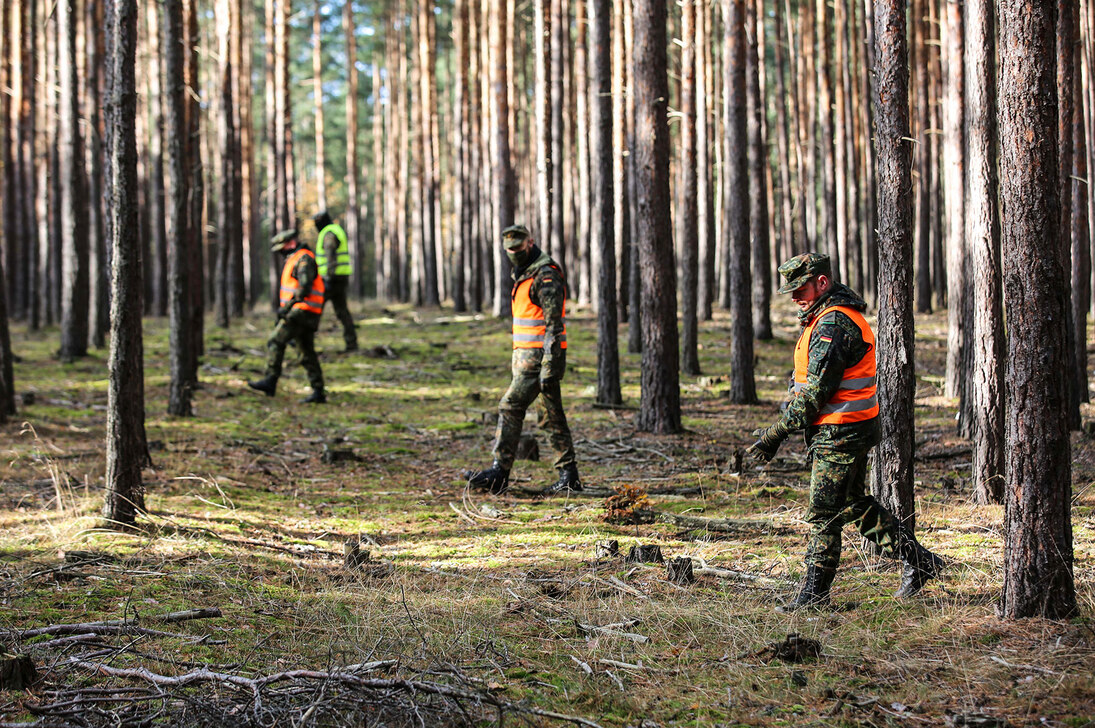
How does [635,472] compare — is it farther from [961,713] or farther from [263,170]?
[263,170]

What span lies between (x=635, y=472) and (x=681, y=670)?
505 centimetres

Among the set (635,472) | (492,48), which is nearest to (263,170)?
(492,48)

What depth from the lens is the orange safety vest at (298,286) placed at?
13.1 metres

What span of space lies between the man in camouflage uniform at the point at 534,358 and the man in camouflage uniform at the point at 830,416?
127 inches

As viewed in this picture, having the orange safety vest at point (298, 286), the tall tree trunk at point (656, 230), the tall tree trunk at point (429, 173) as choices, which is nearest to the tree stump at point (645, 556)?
the tall tree trunk at point (656, 230)

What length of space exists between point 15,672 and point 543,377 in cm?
524

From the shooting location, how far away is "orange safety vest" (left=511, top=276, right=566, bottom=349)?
27.9 ft

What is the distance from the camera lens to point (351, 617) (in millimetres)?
5328

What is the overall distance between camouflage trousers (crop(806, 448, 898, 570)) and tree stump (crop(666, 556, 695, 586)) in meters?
0.83

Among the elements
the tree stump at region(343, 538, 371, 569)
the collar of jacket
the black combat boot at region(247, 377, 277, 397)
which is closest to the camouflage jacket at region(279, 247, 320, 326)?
the black combat boot at region(247, 377, 277, 397)

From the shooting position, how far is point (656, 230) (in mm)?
11047

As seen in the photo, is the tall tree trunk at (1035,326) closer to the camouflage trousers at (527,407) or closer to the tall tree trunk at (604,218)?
the camouflage trousers at (527,407)

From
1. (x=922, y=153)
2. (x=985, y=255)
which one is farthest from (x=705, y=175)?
(x=985, y=255)

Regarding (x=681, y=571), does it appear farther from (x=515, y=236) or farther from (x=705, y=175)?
(x=705, y=175)
